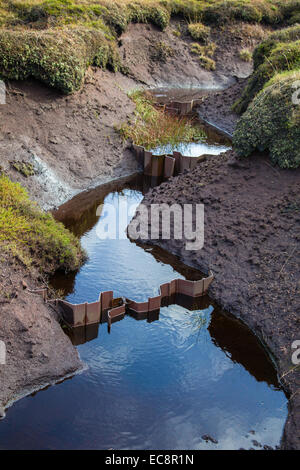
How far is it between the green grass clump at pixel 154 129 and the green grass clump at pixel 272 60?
7.06 feet

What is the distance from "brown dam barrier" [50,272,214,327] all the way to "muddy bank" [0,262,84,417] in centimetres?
32

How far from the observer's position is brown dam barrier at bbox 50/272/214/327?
7625 millimetres

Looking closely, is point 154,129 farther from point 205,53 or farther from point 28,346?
point 205,53

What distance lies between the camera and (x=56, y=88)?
44.5 feet

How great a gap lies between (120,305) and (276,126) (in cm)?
559

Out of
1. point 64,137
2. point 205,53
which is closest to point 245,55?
point 205,53

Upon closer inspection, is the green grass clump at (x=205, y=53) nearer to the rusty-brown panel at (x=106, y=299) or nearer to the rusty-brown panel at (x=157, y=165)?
the rusty-brown panel at (x=157, y=165)

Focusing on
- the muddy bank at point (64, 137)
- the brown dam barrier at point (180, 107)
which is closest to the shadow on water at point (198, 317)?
the muddy bank at point (64, 137)

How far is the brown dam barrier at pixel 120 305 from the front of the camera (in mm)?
7625

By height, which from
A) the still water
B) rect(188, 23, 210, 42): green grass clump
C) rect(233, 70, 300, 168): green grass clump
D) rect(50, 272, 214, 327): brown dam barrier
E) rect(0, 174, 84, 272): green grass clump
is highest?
rect(188, 23, 210, 42): green grass clump

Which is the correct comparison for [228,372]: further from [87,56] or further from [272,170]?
[87,56]

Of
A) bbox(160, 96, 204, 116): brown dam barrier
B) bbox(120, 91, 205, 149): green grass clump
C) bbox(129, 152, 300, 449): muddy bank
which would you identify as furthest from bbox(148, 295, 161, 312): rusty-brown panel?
bbox(160, 96, 204, 116): brown dam barrier

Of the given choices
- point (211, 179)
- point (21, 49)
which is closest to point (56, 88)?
point (21, 49)

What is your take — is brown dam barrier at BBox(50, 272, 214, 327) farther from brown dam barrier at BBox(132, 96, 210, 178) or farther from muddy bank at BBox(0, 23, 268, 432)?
brown dam barrier at BBox(132, 96, 210, 178)
